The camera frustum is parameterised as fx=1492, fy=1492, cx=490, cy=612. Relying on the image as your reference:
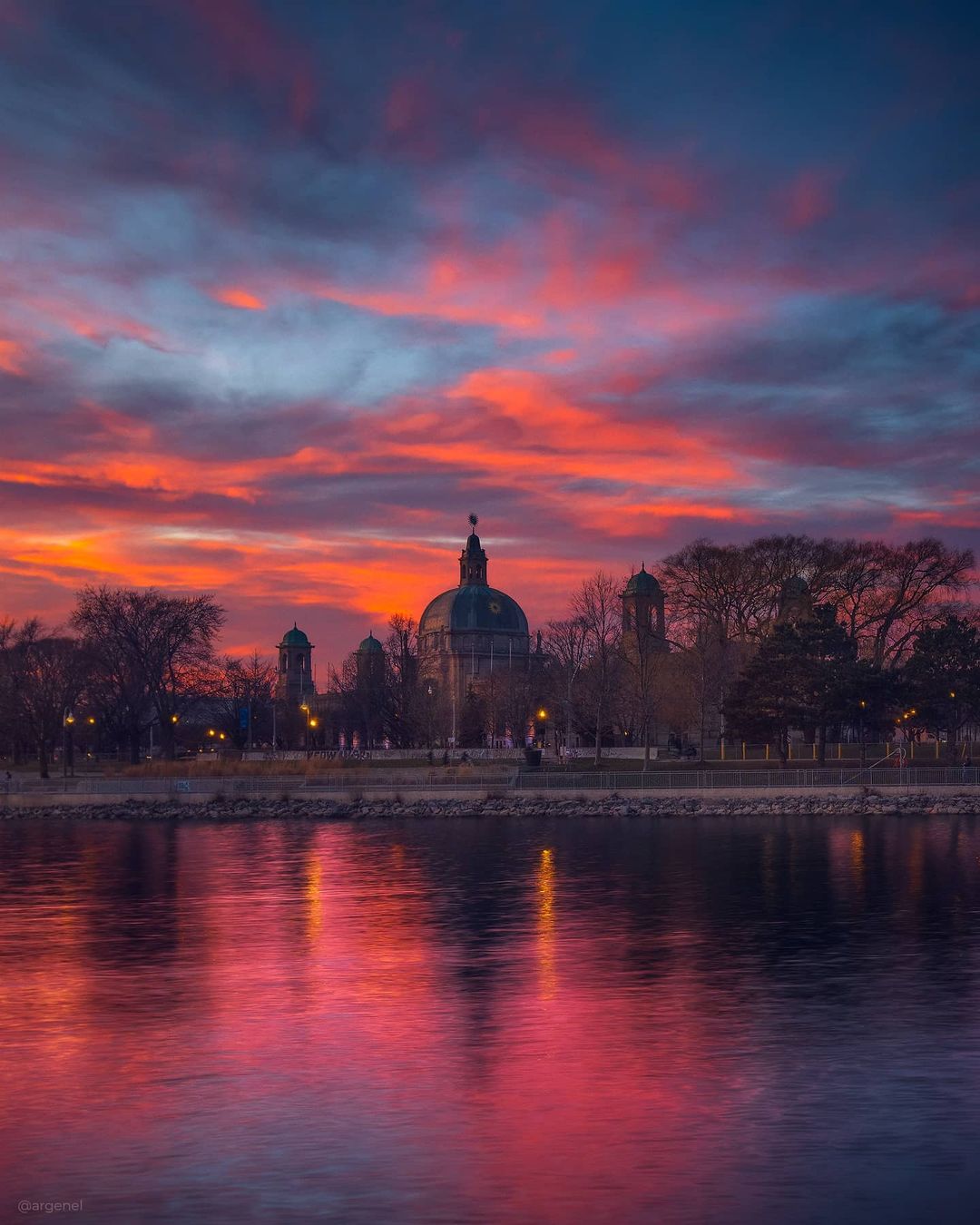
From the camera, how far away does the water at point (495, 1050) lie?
44.0ft

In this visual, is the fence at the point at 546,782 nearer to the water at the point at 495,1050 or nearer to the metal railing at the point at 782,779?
the metal railing at the point at 782,779

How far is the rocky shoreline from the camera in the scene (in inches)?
2682

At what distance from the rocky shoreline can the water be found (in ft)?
92.5

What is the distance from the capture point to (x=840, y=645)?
265 feet

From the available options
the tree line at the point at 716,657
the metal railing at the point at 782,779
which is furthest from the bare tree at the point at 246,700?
the metal railing at the point at 782,779

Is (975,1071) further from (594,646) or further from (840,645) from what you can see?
(594,646)

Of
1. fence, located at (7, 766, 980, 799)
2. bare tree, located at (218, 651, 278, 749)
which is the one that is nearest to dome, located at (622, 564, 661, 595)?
bare tree, located at (218, 651, 278, 749)

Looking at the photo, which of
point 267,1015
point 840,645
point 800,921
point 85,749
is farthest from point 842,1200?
point 85,749

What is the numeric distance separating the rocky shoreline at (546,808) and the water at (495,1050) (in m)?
28.2

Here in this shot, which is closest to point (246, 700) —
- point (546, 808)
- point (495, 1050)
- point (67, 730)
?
point (67, 730)

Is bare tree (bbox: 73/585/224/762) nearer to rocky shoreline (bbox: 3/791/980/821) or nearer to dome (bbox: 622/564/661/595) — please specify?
rocky shoreline (bbox: 3/791/980/821)

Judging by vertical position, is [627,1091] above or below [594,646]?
below

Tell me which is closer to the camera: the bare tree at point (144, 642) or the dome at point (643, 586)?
the bare tree at point (144, 642)

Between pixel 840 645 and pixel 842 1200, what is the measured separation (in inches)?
2743
